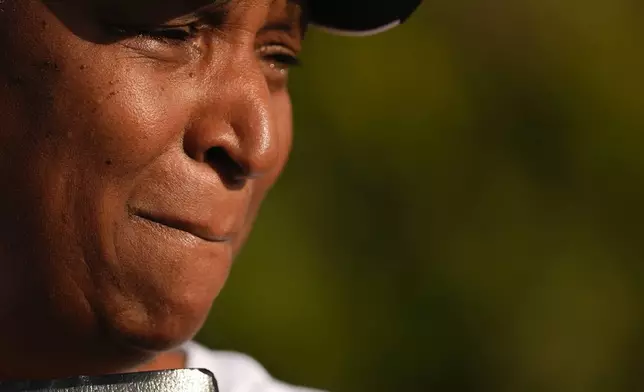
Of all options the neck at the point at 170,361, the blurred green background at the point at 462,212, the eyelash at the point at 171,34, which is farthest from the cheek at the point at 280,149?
the blurred green background at the point at 462,212

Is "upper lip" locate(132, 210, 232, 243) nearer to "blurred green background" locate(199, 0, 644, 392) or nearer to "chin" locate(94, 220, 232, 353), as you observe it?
"chin" locate(94, 220, 232, 353)

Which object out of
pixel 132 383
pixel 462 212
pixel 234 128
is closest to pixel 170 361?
pixel 132 383

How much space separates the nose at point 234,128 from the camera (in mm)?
1024

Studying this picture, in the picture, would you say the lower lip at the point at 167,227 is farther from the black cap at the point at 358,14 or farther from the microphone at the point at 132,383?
the black cap at the point at 358,14

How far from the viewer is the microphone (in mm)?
994

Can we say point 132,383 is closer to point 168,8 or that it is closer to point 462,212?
point 168,8

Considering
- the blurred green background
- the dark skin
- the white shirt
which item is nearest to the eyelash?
the dark skin

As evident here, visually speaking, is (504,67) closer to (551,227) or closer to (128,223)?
(551,227)

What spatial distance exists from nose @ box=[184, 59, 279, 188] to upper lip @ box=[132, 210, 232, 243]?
0.05 metres

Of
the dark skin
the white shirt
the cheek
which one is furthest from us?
the white shirt

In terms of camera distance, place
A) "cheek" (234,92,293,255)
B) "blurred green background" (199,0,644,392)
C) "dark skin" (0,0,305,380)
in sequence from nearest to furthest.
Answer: "dark skin" (0,0,305,380) < "cheek" (234,92,293,255) < "blurred green background" (199,0,644,392)

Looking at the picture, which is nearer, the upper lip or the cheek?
the upper lip

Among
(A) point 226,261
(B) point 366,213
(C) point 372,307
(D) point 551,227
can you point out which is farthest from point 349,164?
(A) point 226,261

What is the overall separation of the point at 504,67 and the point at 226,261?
1.83 metres
